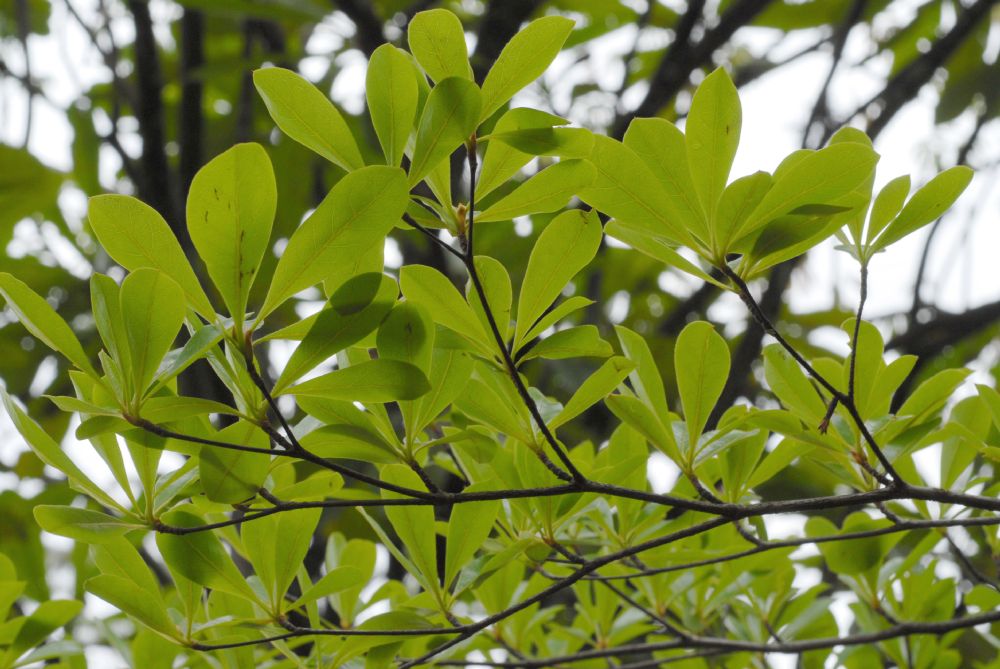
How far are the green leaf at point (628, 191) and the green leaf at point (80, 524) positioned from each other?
233 mm

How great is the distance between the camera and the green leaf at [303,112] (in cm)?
34

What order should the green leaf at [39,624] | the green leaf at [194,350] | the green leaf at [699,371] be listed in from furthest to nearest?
the green leaf at [39,624] < the green leaf at [699,371] < the green leaf at [194,350]

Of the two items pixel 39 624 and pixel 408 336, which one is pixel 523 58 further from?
pixel 39 624

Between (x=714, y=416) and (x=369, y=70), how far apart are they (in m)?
0.82

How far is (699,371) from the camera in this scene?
0.43 meters

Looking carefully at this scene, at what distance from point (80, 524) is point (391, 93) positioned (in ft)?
0.69

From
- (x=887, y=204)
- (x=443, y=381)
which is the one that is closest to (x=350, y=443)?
(x=443, y=381)

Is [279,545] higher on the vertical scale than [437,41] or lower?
lower

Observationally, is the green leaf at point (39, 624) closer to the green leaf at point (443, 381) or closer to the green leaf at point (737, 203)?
the green leaf at point (443, 381)

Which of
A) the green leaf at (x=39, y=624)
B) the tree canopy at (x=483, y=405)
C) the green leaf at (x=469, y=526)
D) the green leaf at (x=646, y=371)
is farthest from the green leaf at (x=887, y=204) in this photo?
the green leaf at (x=39, y=624)

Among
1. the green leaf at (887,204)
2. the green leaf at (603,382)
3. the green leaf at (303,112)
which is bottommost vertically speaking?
the green leaf at (603,382)

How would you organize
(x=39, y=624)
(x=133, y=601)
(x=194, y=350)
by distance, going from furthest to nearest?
1. (x=39, y=624)
2. (x=133, y=601)
3. (x=194, y=350)

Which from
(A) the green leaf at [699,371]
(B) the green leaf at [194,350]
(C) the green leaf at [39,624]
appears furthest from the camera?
(C) the green leaf at [39,624]

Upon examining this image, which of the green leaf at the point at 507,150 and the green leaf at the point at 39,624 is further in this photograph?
the green leaf at the point at 39,624
